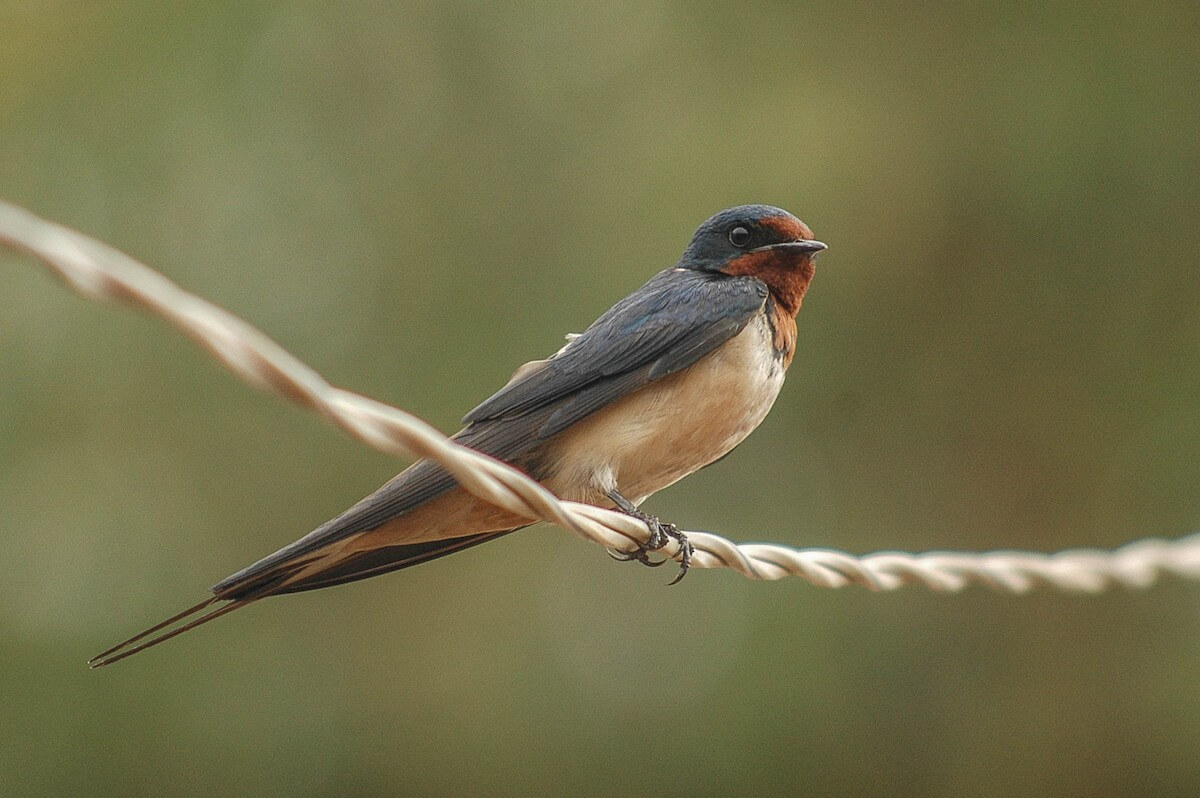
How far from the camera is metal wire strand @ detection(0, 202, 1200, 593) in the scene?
1.00m

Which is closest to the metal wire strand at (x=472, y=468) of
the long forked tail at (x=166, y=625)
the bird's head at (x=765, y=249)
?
the long forked tail at (x=166, y=625)

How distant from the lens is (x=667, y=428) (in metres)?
3.06

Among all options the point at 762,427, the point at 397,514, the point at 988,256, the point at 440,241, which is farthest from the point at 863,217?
the point at 397,514

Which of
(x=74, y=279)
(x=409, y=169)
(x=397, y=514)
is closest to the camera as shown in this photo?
(x=74, y=279)

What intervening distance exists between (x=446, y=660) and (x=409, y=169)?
287 centimetres

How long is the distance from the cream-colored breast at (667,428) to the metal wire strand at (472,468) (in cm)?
32

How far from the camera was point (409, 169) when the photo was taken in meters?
7.82

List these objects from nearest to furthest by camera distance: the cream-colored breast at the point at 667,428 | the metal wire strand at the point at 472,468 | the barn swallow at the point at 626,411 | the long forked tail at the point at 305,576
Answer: the metal wire strand at the point at 472,468
the long forked tail at the point at 305,576
the barn swallow at the point at 626,411
the cream-colored breast at the point at 667,428

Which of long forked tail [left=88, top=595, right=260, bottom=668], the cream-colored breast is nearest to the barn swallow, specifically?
the cream-colored breast

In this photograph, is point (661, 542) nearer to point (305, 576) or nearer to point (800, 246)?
point (305, 576)

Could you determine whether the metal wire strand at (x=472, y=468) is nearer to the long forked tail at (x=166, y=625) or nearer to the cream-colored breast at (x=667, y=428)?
the cream-colored breast at (x=667, y=428)

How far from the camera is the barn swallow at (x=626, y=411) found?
293cm

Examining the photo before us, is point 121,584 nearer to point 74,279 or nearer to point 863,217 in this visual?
point 863,217

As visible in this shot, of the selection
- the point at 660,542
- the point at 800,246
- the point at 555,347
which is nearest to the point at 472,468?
the point at 660,542
